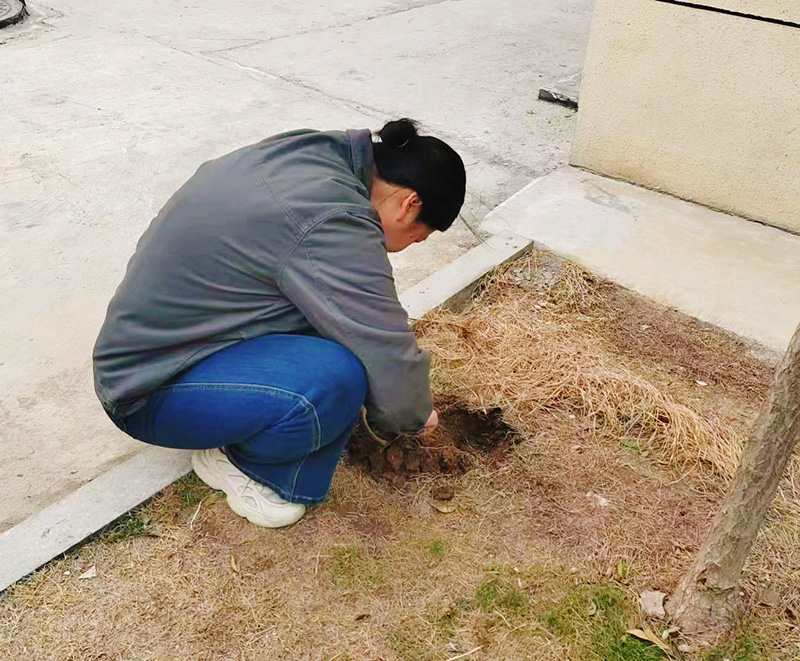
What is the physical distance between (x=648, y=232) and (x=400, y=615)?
2.59m

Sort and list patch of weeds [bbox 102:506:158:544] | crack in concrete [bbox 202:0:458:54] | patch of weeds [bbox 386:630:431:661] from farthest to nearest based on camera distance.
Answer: crack in concrete [bbox 202:0:458:54], patch of weeds [bbox 102:506:158:544], patch of weeds [bbox 386:630:431:661]

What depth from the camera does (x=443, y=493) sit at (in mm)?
2484

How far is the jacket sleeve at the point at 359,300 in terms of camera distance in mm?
1900

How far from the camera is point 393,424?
7.11ft

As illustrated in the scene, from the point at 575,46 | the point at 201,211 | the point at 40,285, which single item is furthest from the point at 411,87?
the point at 201,211

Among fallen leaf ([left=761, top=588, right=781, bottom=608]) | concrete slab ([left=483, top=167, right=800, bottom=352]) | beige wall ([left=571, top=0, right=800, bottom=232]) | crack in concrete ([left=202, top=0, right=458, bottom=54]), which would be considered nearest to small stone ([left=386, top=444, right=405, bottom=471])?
fallen leaf ([left=761, top=588, right=781, bottom=608])

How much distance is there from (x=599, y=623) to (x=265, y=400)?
1.06 metres

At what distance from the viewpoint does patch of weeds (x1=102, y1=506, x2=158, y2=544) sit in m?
2.27

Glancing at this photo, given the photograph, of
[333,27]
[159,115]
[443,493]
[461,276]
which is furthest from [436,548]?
[333,27]

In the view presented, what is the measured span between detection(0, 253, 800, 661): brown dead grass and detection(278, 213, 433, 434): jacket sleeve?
486 millimetres

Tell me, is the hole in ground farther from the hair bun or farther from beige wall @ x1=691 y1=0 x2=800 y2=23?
beige wall @ x1=691 y1=0 x2=800 y2=23

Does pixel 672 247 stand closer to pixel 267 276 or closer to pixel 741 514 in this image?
pixel 741 514

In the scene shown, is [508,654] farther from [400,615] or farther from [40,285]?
[40,285]

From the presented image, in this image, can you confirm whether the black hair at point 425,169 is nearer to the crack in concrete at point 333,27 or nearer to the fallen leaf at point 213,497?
the fallen leaf at point 213,497
